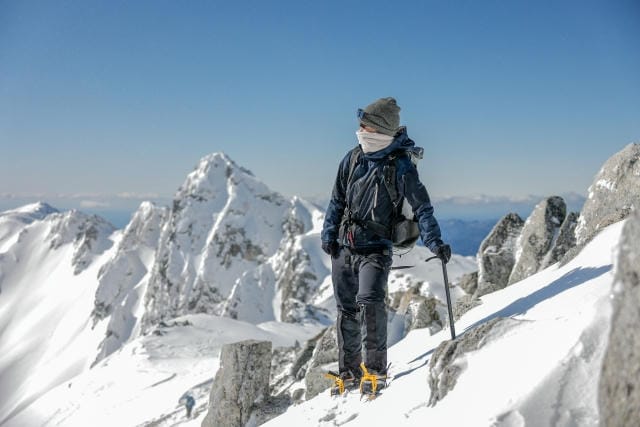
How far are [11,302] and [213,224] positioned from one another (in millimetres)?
116037

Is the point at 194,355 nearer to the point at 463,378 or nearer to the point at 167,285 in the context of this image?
the point at 463,378

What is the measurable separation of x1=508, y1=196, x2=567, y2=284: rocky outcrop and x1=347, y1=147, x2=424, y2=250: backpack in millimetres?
9697

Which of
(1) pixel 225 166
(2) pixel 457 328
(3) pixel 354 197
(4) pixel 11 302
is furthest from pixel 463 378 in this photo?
(4) pixel 11 302

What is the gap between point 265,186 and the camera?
150000mm

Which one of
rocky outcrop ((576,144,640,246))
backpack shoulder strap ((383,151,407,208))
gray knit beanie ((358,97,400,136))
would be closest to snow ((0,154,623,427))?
backpack shoulder strap ((383,151,407,208))

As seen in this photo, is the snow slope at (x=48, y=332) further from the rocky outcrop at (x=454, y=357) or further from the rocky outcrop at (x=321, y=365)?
the rocky outcrop at (x=454, y=357)

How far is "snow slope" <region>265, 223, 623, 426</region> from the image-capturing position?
299 cm

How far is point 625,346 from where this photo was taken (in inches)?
87.0

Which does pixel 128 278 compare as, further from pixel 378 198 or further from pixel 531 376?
pixel 531 376

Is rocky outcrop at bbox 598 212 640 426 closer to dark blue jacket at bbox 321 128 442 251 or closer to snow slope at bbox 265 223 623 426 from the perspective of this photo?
snow slope at bbox 265 223 623 426

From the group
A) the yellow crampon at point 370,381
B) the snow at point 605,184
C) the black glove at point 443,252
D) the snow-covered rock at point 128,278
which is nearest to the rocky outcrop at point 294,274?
the snow-covered rock at point 128,278

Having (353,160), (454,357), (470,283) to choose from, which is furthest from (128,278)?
(454,357)

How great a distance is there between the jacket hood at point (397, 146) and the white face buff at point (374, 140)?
0.15 ft

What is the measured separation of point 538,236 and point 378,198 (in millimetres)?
11016
